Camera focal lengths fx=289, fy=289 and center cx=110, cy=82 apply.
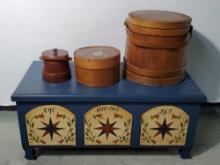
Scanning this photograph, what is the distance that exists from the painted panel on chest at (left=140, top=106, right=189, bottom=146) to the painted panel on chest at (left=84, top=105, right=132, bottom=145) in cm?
8

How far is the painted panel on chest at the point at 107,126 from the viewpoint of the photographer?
1.32 meters

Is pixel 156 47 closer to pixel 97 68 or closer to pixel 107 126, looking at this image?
pixel 97 68

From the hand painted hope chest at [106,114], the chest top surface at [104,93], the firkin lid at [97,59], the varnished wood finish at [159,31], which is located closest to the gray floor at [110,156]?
the hand painted hope chest at [106,114]

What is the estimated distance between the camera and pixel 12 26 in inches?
64.2

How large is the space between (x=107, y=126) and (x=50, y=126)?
0.26m

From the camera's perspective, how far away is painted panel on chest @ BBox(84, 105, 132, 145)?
132 cm

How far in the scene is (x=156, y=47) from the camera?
132 centimetres

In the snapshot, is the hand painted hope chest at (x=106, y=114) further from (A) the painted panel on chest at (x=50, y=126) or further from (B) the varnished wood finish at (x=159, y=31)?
(B) the varnished wood finish at (x=159, y=31)

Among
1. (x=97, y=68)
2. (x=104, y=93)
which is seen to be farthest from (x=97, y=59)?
(x=104, y=93)

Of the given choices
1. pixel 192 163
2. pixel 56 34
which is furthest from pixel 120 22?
pixel 192 163

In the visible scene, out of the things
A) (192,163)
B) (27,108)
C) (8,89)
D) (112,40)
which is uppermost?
(112,40)

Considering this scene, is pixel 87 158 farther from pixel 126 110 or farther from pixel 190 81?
pixel 190 81

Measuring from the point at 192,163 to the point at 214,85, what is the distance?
24.5 inches

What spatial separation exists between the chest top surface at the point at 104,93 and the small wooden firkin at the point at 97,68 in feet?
0.10
